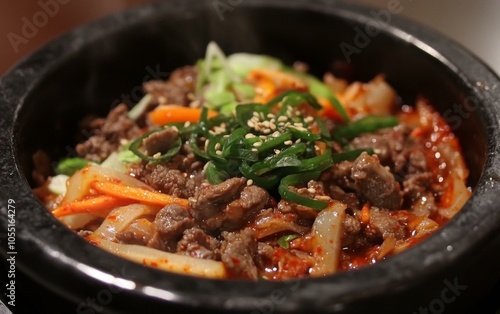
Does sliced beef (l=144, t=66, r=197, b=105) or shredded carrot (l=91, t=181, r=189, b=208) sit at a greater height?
sliced beef (l=144, t=66, r=197, b=105)

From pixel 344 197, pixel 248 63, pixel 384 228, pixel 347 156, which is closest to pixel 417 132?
pixel 347 156

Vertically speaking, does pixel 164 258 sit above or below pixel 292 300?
below

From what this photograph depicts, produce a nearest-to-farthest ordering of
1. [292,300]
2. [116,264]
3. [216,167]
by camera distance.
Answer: [292,300] → [116,264] → [216,167]

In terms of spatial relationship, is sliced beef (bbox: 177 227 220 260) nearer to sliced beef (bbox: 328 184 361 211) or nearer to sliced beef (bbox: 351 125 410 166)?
sliced beef (bbox: 328 184 361 211)

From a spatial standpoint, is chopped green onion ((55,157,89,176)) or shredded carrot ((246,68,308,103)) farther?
shredded carrot ((246,68,308,103))

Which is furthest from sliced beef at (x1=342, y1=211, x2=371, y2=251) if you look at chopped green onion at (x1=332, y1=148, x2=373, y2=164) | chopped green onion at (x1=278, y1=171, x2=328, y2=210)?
chopped green onion at (x1=332, y1=148, x2=373, y2=164)

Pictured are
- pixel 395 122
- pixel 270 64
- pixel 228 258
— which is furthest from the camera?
pixel 270 64

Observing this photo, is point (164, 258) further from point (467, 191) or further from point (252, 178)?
point (467, 191)

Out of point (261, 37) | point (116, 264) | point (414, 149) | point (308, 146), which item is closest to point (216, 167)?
point (308, 146)
